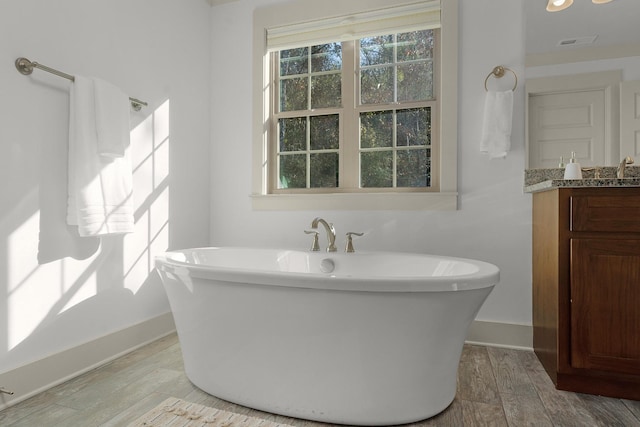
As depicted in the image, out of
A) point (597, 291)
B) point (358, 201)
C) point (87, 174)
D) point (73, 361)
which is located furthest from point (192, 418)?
point (597, 291)

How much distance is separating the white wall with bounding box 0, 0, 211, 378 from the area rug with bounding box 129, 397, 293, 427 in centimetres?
67

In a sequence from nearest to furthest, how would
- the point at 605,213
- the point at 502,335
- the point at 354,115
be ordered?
the point at 605,213
the point at 502,335
the point at 354,115

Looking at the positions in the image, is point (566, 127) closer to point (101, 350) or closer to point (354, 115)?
point (354, 115)

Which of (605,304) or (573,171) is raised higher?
(573,171)

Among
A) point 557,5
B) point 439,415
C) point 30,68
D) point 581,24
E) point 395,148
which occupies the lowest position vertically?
point 439,415

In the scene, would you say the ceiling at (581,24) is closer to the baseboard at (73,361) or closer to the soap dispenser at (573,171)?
the soap dispenser at (573,171)

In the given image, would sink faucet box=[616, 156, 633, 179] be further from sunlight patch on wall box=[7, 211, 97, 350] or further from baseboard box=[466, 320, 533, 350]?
sunlight patch on wall box=[7, 211, 97, 350]

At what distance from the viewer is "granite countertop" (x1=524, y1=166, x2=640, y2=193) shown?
5.43 feet

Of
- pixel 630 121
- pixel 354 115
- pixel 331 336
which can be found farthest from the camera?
pixel 354 115

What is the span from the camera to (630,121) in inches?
80.9

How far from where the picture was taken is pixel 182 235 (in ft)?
8.96

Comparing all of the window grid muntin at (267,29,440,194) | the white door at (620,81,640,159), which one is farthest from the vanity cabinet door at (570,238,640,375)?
the window grid muntin at (267,29,440,194)

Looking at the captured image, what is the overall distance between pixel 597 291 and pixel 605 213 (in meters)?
0.34

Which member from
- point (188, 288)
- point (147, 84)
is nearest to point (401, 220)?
point (188, 288)
